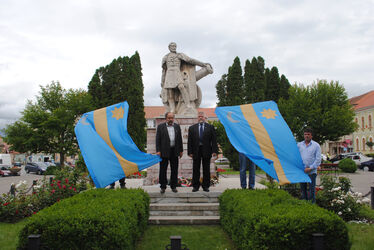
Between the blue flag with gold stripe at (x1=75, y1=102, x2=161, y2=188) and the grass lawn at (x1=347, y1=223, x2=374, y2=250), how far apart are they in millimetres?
4431

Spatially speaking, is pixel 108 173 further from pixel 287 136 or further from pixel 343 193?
pixel 343 193

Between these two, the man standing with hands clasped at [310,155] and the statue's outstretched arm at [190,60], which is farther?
the statue's outstretched arm at [190,60]

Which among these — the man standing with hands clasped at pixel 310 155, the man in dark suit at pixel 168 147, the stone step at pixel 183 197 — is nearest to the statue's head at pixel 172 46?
the man in dark suit at pixel 168 147

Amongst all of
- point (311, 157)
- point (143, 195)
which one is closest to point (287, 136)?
point (311, 157)

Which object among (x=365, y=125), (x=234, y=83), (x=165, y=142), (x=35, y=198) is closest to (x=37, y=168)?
(x=234, y=83)

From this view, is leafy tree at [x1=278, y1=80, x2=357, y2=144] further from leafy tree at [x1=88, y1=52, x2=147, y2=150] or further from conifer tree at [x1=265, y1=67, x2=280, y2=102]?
leafy tree at [x1=88, y1=52, x2=147, y2=150]

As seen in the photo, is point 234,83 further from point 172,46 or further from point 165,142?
point 165,142

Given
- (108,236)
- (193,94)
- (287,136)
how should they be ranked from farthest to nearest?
(193,94), (287,136), (108,236)

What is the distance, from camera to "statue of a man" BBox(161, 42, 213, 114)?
11.2 meters

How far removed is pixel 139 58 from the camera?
145 ft

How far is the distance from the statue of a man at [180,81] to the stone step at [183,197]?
4.09m

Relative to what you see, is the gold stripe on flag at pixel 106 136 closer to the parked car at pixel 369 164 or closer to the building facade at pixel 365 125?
the parked car at pixel 369 164

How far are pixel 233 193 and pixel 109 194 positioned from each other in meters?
2.40

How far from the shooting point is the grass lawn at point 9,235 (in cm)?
558
